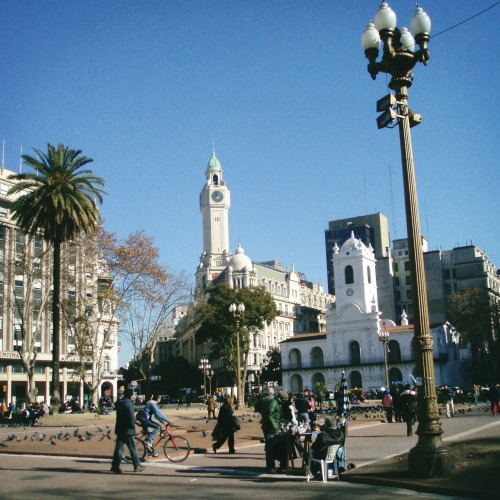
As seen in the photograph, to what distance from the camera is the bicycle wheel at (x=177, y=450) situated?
14.7 metres

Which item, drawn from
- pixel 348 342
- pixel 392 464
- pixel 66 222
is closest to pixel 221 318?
pixel 348 342

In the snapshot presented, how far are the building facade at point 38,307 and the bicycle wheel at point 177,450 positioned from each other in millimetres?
27778

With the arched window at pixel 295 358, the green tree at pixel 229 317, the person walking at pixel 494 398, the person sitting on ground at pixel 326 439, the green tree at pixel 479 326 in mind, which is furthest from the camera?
the arched window at pixel 295 358

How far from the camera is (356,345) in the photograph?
79312mm

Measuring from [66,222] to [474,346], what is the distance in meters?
49.6

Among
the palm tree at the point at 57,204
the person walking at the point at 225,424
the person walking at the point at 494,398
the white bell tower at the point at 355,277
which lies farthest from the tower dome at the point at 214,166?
the person walking at the point at 225,424

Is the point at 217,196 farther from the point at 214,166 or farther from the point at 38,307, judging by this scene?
the point at 38,307

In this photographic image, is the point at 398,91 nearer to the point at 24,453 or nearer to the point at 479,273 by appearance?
the point at 24,453

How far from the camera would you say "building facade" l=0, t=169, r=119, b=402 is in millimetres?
44562

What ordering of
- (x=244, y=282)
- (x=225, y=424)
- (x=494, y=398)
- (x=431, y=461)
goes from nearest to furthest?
1. (x=431, y=461)
2. (x=225, y=424)
3. (x=494, y=398)
4. (x=244, y=282)

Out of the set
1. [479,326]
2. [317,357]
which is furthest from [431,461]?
[317,357]

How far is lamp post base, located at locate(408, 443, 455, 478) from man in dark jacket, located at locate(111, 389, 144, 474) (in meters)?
5.48

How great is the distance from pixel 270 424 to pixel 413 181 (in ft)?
19.0

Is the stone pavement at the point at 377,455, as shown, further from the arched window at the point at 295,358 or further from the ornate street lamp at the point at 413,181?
the arched window at the point at 295,358
